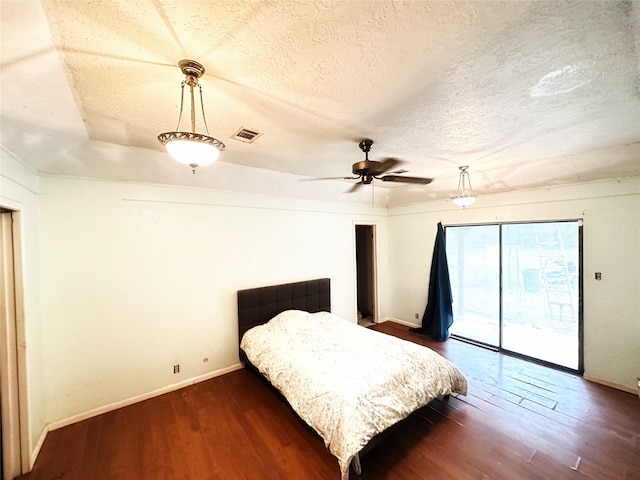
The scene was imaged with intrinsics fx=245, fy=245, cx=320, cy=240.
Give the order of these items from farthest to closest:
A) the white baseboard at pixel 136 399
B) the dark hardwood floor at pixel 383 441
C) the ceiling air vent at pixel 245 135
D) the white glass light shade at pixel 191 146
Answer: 1. the white baseboard at pixel 136 399
2. the ceiling air vent at pixel 245 135
3. the dark hardwood floor at pixel 383 441
4. the white glass light shade at pixel 191 146

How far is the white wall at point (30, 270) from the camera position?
6.04 ft

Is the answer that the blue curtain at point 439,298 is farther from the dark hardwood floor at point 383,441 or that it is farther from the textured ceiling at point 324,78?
the textured ceiling at point 324,78

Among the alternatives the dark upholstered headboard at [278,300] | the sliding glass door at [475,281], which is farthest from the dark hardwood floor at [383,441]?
the sliding glass door at [475,281]

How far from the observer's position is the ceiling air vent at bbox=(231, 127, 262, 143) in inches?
81.8

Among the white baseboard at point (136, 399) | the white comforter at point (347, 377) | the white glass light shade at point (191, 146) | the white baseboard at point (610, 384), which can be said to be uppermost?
the white glass light shade at point (191, 146)

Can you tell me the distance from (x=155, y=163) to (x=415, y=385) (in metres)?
3.48

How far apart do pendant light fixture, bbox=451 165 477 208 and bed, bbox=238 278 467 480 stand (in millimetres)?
1817

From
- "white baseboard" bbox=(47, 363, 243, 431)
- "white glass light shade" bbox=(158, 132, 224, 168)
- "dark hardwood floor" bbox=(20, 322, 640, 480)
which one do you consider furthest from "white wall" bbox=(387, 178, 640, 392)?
"white baseboard" bbox=(47, 363, 243, 431)

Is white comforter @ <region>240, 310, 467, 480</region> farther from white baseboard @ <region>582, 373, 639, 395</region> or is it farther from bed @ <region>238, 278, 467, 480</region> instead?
white baseboard @ <region>582, 373, 639, 395</region>

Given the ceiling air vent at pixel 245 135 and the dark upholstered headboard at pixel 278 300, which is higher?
the ceiling air vent at pixel 245 135

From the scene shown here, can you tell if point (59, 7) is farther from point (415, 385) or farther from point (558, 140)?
point (558, 140)

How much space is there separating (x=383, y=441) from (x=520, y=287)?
129 inches

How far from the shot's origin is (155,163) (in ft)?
8.73

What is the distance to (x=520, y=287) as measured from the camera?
3900 mm
